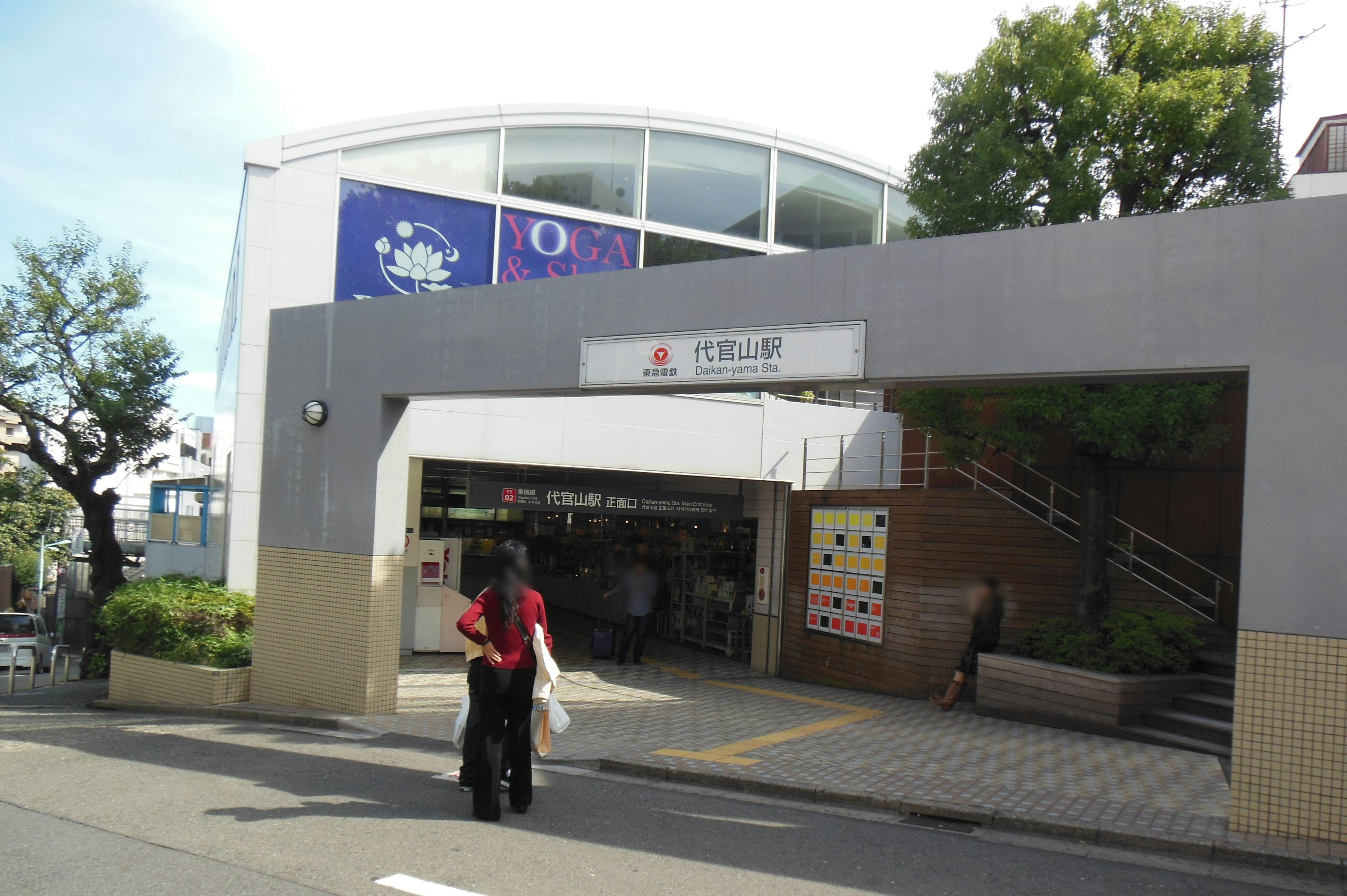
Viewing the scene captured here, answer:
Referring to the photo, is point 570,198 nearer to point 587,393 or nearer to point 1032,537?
point 587,393

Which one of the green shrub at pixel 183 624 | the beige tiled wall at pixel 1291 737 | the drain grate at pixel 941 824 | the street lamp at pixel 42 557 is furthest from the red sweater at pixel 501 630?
the street lamp at pixel 42 557

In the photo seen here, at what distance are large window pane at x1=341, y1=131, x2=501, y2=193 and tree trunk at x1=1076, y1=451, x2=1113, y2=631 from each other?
913 cm

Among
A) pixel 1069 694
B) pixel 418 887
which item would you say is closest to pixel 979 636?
pixel 1069 694

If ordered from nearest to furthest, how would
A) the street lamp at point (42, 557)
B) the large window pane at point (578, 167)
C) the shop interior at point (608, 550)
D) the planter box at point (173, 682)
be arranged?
1. the planter box at point (173, 682)
2. the large window pane at point (578, 167)
3. the shop interior at point (608, 550)
4. the street lamp at point (42, 557)

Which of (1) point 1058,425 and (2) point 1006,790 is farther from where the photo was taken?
(1) point 1058,425

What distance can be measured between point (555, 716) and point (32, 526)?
4450cm

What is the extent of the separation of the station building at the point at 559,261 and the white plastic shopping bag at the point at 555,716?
698 cm

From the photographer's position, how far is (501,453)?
14.1m

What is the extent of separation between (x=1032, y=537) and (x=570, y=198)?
824 centimetres

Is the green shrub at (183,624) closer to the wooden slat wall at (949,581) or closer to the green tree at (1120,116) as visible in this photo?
the wooden slat wall at (949,581)

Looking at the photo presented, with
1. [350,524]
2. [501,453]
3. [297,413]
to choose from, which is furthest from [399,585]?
[501,453]

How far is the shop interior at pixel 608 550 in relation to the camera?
669 inches

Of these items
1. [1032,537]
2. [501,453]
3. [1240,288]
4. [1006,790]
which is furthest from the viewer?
[501,453]

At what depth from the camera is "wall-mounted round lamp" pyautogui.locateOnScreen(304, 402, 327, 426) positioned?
33.8 feet
